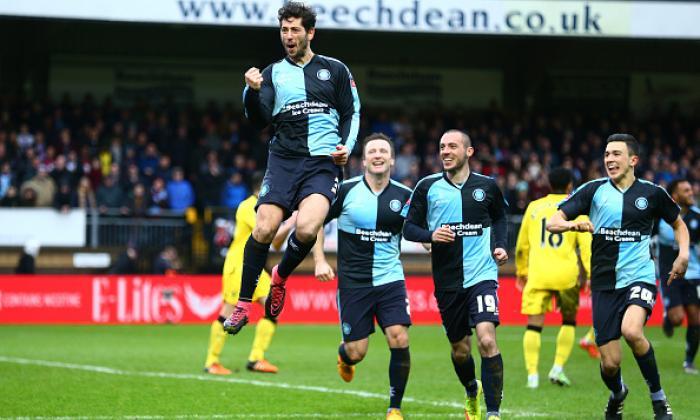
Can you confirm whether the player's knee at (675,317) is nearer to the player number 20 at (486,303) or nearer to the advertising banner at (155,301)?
the player number 20 at (486,303)

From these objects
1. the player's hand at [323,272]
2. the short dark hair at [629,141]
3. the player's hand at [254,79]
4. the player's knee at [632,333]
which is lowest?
the player's knee at [632,333]

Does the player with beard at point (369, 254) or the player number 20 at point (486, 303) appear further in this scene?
the player with beard at point (369, 254)

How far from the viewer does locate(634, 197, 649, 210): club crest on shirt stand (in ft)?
33.6

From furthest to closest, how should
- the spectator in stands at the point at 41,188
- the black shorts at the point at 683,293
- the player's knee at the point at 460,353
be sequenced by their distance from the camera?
the spectator in stands at the point at 41,188, the black shorts at the point at 683,293, the player's knee at the point at 460,353

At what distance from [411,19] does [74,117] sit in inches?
334

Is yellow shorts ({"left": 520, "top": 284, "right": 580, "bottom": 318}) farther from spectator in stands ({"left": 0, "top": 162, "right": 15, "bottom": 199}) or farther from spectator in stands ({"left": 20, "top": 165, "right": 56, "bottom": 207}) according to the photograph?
spectator in stands ({"left": 0, "top": 162, "right": 15, "bottom": 199})

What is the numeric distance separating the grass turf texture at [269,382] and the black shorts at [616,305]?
3.80 feet

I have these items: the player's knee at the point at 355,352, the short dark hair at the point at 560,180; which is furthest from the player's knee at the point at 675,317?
the player's knee at the point at 355,352

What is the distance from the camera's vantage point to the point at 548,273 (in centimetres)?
1366

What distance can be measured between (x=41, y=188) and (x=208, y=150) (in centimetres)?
448

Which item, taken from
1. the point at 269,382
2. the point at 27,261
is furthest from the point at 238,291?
the point at 27,261

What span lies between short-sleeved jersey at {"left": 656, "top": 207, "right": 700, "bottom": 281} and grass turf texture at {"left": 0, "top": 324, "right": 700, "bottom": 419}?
1.26 m

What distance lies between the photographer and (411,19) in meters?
27.6

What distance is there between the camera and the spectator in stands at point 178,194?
26.1m
